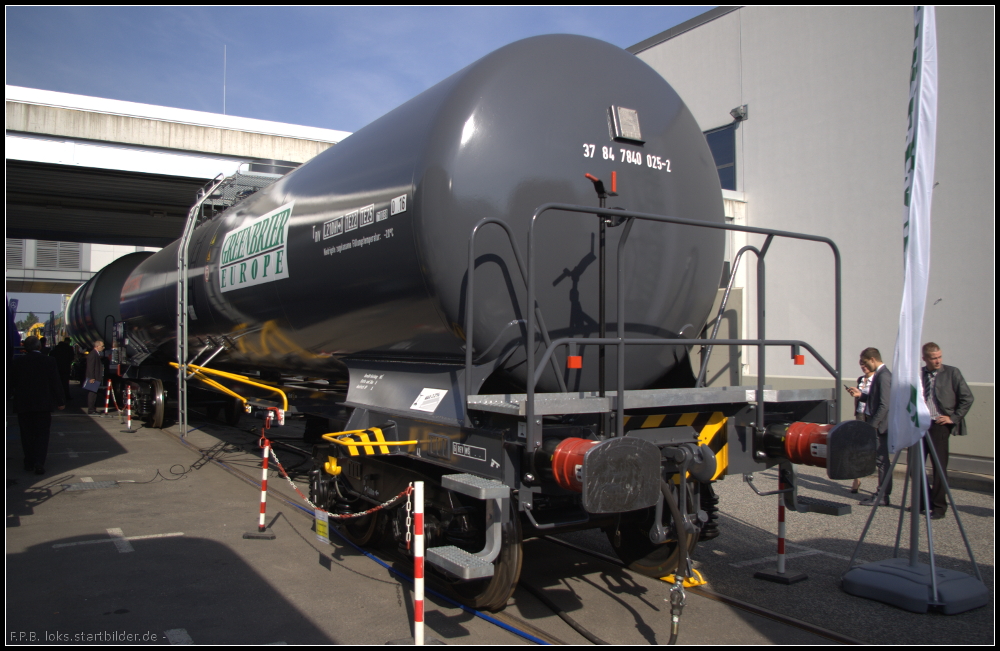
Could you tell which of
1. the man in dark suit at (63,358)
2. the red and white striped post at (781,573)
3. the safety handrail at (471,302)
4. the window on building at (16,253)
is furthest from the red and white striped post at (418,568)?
the window on building at (16,253)

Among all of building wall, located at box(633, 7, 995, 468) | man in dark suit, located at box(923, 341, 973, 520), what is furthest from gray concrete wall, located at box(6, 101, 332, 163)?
man in dark suit, located at box(923, 341, 973, 520)

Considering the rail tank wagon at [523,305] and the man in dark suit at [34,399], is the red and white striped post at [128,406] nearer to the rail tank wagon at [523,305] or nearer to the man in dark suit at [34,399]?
the man in dark suit at [34,399]

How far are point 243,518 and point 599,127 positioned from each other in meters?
5.08

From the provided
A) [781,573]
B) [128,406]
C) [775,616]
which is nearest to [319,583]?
[775,616]

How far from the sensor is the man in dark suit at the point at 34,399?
903 cm

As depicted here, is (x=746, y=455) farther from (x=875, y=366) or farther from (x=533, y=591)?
(x=875, y=366)

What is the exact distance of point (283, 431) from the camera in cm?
1355

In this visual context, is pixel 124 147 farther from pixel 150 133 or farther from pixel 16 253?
pixel 16 253

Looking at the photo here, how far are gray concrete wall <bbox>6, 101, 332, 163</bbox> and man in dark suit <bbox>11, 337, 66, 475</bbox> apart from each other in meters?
4.95

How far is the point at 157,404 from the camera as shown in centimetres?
1374

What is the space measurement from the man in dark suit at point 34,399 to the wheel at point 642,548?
7813 mm

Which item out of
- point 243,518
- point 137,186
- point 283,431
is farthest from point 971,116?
point 137,186

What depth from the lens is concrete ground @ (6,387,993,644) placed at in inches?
165

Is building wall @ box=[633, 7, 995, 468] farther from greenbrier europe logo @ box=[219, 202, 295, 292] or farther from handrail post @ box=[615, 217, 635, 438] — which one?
greenbrier europe logo @ box=[219, 202, 295, 292]
